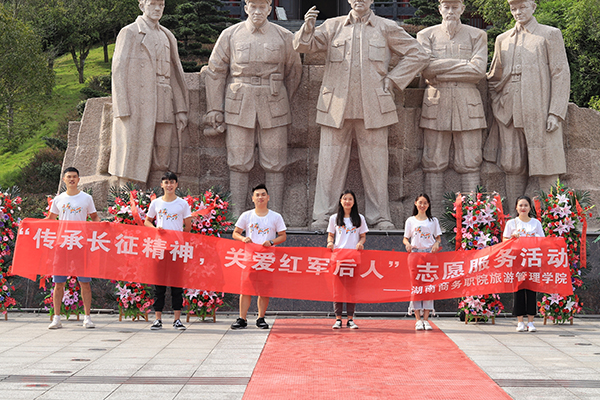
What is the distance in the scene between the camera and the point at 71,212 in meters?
6.47

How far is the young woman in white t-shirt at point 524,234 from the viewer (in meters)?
6.35

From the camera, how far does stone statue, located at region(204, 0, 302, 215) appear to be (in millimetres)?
8430

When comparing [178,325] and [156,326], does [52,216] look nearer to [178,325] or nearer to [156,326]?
[156,326]

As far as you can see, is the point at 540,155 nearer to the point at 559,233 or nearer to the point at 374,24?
the point at 559,233

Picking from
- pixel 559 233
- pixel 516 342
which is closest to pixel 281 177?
pixel 559 233

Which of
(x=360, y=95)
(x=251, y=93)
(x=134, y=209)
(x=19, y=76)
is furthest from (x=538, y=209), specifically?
(x=19, y=76)

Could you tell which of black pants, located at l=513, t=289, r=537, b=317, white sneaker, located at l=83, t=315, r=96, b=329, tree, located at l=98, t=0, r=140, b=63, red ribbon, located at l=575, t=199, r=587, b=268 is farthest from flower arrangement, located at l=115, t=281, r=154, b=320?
tree, located at l=98, t=0, r=140, b=63

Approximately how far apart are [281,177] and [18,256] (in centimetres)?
333

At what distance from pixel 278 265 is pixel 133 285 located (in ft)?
4.51

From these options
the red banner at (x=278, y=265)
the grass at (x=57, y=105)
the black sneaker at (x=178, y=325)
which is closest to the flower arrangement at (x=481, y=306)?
the red banner at (x=278, y=265)

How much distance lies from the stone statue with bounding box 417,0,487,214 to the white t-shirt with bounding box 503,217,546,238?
2296mm

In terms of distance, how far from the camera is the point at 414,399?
3846 mm

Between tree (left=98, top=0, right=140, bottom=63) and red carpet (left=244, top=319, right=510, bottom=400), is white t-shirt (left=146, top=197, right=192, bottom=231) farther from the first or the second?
tree (left=98, top=0, right=140, bottom=63)

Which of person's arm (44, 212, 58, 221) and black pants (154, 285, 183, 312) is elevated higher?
person's arm (44, 212, 58, 221)
